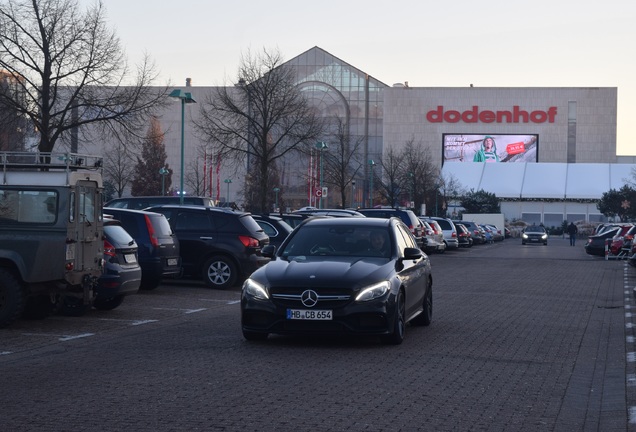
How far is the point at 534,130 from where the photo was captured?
346 ft

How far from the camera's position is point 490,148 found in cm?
10350

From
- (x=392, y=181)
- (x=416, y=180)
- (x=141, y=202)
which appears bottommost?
(x=141, y=202)

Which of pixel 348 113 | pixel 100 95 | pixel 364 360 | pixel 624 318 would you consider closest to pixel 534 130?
pixel 348 113

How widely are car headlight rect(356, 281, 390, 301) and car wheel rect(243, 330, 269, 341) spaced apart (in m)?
1.26

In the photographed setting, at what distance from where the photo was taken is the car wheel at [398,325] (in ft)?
38.9

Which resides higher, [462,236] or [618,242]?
[618,242]

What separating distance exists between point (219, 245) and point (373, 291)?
1014 centimetres

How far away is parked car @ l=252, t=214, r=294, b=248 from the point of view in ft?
81.4

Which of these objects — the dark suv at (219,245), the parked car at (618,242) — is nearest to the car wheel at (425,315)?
the dark suv at (219,245)

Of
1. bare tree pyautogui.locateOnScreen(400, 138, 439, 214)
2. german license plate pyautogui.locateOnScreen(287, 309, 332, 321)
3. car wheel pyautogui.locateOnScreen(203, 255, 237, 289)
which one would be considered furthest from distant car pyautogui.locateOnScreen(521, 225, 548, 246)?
german license plate pyautogui.locateOnScreen(287, 309, 332, 321)

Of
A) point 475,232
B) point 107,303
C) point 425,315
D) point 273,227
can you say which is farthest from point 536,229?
point 425,315

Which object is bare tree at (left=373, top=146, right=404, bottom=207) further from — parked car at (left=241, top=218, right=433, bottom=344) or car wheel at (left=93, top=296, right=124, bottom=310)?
parked car at (left=241, top=218, right=433, bottom=344)

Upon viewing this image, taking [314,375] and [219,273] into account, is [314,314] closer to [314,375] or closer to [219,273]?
[314,375]

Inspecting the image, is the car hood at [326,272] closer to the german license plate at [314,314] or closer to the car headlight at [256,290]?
the car headlight at [256,290]
